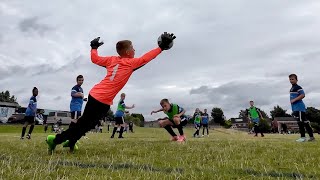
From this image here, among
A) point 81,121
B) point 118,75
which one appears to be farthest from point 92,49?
point 81,121

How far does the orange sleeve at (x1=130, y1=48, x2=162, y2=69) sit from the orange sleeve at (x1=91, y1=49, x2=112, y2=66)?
660mm

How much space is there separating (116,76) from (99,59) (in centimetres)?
76

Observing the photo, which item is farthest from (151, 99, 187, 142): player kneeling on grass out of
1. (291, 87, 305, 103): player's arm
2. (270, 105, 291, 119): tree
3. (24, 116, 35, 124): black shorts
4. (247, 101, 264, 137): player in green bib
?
(270, 105, 291, 119): tree

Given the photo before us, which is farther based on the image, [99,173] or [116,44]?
[116,44]

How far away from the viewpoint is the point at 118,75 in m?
6.93

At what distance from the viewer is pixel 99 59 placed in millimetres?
7375

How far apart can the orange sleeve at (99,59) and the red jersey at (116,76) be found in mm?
126

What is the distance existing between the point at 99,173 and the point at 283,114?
179096 millimetres

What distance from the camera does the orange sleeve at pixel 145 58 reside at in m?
6.81

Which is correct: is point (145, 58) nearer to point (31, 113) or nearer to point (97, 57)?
point (97, 57)

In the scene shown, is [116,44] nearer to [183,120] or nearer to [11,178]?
[11,178]

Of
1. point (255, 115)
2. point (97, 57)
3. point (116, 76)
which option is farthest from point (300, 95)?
point (255, 115)

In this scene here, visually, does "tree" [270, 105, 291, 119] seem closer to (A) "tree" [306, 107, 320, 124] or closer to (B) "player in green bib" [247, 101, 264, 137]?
(A) "tree" [306, 107, 320, 124]

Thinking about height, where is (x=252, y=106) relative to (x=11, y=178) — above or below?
above
